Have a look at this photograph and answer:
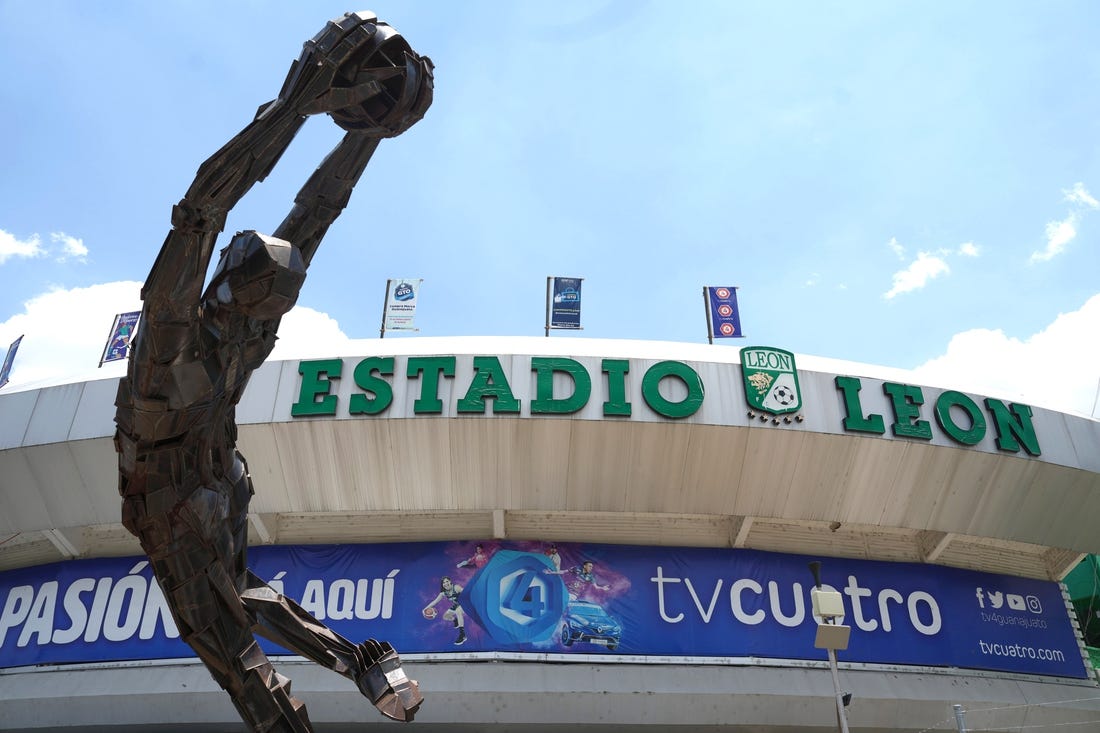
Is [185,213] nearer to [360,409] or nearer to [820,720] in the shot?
[360,409]

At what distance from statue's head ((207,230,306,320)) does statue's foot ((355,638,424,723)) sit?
10.4ft

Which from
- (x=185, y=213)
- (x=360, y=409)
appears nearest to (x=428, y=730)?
(x=360, y=409)

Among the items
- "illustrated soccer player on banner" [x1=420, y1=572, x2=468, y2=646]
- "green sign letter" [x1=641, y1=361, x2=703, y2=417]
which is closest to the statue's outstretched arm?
"green sign letter" [x1=641, y1=361, x2=703, y2=417]

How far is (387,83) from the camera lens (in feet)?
20.7

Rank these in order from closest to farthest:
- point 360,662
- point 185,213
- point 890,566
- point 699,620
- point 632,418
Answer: point 185,213 < point 360,662 < point 632,418 < point 699,620 < point 890,566

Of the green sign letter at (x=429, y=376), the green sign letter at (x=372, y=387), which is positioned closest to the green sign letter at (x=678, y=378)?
the green sign letter at (x=429, y=376)

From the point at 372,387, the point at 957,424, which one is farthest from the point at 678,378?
the point at 372,387

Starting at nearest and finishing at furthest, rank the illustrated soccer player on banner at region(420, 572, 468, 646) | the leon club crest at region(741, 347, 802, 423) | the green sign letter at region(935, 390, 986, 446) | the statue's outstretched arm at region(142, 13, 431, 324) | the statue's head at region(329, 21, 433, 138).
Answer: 1. the statue's outstretched arm at region(142, 13, 431, 324)
2. the statue's head at region(329, 21, 433, 138)
3. the leon club crest at region(741, 347, 802, 423)
4. the illustrated soccer player on banner at region(420, 572, 468, 646)
5. the green sign letter at region(935, 390, 986, 446)

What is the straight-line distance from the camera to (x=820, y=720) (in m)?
17.8

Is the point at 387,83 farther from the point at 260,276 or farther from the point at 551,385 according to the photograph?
the point at 551,385

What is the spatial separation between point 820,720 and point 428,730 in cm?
882

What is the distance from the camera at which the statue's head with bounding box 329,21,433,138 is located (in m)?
6.01

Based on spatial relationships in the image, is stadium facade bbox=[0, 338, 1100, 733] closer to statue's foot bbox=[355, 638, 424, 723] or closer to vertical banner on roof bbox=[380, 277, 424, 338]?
vertical banner on roof bbox=[380, 277, 424, 338]

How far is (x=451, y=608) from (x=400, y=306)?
8.73 m
